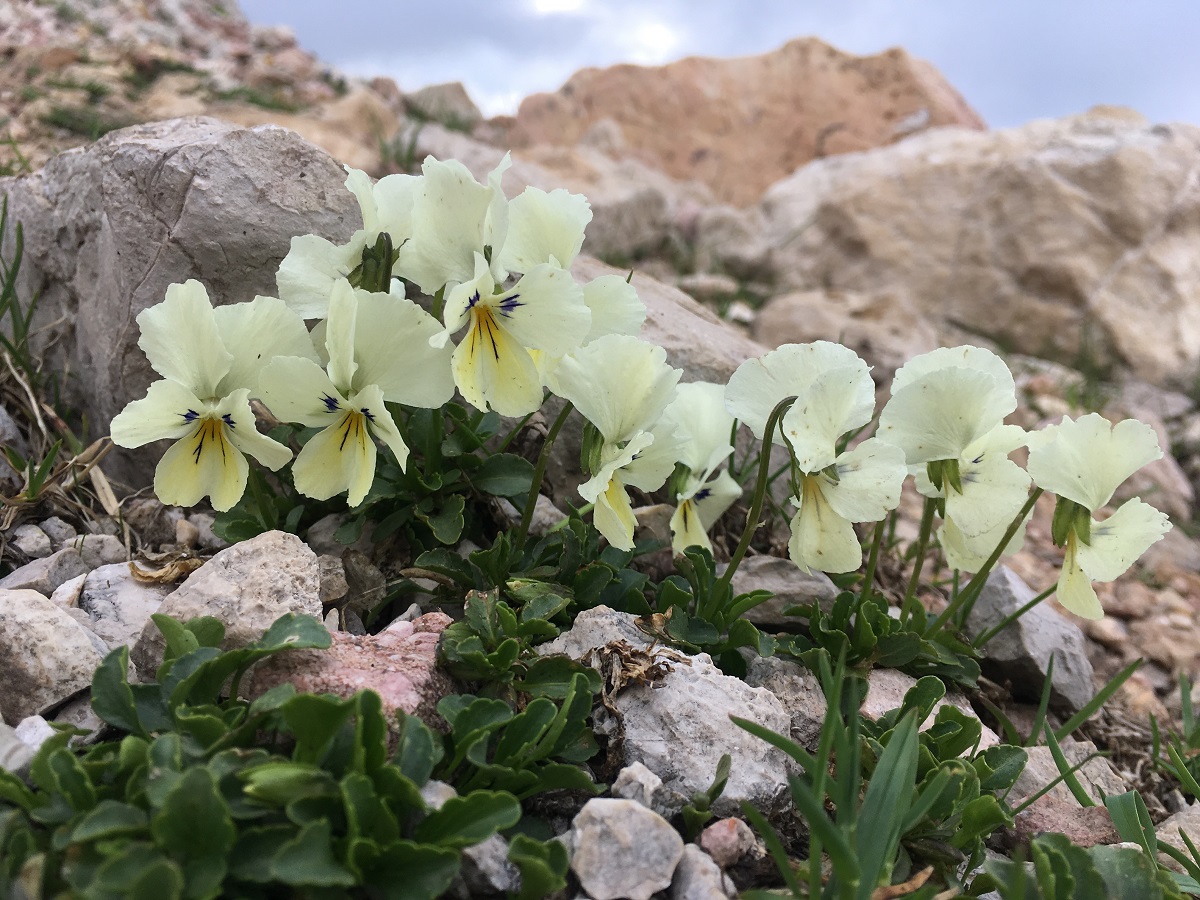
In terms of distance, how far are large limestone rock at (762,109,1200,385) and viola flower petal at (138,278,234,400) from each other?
240 inches

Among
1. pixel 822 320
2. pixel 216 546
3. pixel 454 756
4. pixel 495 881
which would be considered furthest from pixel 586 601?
pixel 822 320

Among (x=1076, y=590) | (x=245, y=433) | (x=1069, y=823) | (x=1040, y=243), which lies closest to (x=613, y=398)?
(x=245, y=433)

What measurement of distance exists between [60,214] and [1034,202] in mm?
6919

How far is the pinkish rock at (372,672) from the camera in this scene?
1424mm

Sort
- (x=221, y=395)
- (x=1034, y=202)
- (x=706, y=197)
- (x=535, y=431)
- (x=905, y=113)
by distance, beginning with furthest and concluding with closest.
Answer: (x=905, y=113) < (x=706, y=197) < (x=1034, y=202) < (x=535, y=431) < (x=221, y=395)

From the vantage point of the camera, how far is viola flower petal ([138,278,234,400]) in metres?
1.57

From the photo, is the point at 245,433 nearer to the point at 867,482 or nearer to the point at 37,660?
the point at 37,660

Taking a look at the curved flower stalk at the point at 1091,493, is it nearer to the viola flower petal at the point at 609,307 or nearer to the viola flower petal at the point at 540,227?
the viola flower petal at the point at 609,307

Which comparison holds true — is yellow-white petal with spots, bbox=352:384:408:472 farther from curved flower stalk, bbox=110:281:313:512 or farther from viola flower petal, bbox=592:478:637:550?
viola flower petal, bbox=592:478:637:550

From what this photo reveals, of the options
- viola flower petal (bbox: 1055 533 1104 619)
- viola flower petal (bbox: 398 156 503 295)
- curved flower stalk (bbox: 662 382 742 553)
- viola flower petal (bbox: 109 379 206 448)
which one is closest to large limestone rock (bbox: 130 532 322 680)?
viola flower petal (bbox: 109 379 206 448)

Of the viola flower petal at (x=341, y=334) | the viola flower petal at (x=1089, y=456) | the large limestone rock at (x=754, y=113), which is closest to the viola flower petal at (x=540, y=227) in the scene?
the viola flower petal at (x=341, y=334)

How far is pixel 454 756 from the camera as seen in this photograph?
1373 millimetres

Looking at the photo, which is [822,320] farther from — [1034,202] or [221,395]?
[221,395]

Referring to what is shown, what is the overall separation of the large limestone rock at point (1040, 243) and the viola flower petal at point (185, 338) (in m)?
6.09
